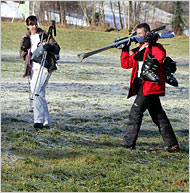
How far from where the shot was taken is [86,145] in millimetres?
6918

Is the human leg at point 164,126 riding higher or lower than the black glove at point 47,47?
lower

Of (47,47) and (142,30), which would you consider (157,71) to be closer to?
(142,30)

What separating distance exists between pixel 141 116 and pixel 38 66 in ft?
6.84

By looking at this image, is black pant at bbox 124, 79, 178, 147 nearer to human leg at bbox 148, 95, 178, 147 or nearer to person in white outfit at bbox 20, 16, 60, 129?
human leg at bbox 148, 95, 178, 147

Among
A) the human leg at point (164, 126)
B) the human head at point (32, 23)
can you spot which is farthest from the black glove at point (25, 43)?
the human leg at point (164, 126)

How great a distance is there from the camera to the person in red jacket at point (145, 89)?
257 inches

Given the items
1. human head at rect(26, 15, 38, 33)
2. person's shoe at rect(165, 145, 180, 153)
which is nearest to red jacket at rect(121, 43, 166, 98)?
person's shoe at rect(165, 145, 180, 153)

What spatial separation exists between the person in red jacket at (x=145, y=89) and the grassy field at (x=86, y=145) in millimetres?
238

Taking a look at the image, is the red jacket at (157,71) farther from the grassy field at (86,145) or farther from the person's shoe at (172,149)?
the person's shoe at (172,149)

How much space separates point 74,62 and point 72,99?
33.1 feet

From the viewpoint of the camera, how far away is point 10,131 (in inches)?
292

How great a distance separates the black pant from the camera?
666 cm

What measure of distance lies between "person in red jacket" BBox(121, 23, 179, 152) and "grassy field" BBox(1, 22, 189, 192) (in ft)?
0.78

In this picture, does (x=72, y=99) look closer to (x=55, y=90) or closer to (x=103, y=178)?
(x=55, y=90)
